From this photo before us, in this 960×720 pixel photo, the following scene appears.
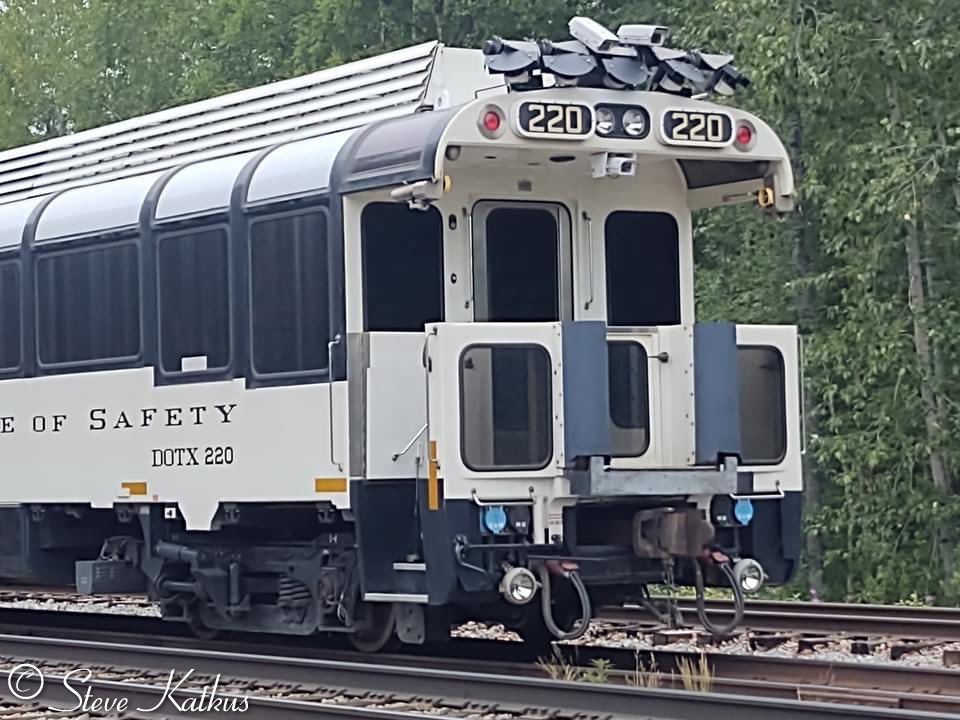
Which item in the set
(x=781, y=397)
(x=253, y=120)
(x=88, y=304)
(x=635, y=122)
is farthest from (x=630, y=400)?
(x=88, y=304)

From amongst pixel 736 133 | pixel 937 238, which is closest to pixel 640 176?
pixel 736 133

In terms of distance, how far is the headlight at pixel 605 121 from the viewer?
11453mm

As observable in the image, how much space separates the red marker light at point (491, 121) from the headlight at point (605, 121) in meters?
0.62

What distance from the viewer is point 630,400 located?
11.8 meters

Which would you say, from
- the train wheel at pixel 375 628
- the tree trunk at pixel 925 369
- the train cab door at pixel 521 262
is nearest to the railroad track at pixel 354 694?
the train wheel at pixel 375 628

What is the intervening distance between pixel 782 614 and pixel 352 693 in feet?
14.2

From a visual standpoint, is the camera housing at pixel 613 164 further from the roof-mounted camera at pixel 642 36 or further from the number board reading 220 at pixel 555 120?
the roof-mounted camera at pixel 642 36

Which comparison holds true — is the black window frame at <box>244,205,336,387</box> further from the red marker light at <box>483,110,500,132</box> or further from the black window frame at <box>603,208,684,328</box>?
the black window frame at <box>603,208,684,328</box>

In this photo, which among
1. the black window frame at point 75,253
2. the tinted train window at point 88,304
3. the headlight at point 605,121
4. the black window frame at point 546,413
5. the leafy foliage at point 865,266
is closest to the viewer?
the black window frame at point 546,413

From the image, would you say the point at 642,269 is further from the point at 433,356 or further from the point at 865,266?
the point at 865,266

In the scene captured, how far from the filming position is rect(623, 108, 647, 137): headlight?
38.0ft

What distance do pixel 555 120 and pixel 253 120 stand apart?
2726 mm

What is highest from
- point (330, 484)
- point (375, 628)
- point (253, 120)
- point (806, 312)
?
point (253, 120)

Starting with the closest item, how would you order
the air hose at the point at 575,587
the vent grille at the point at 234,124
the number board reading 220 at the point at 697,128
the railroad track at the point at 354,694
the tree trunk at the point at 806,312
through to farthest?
the railroad track at the point at 354,694, the air hose at the point at 575,587, the number board reading 220 at the point at 697,128, the vent grille at the point at 234,124, the tree trunk at the point at 806,312
